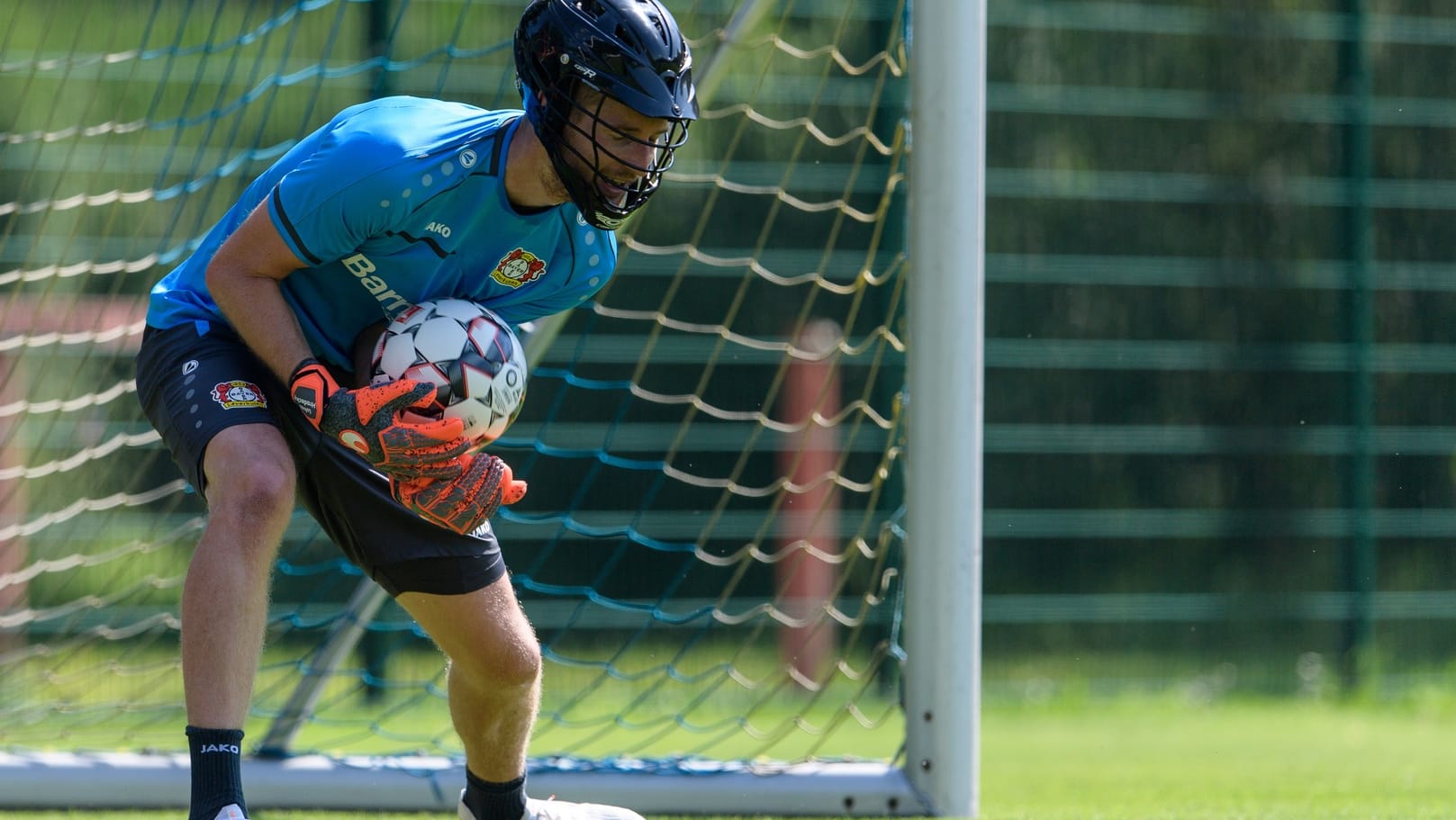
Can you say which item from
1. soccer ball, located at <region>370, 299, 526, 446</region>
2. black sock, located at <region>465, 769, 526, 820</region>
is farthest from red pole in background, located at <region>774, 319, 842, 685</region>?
soccer ball, located at <region>370, 299, 526, 446</region>

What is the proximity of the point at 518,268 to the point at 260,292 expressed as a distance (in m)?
0.45

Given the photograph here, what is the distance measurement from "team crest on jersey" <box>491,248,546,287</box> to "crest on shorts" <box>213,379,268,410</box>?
0.45m

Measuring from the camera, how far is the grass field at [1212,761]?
3643 millimetres

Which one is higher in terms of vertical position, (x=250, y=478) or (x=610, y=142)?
(x=610, y=142)

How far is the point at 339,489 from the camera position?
282 centimetres

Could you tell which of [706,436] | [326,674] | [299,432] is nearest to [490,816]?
[299,432]

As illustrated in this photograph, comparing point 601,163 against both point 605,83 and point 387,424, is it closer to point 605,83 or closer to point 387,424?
point 605,83

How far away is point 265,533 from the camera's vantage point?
7.95 ft

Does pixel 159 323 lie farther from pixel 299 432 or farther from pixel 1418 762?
pixel 1418 762

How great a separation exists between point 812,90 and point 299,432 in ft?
13.9

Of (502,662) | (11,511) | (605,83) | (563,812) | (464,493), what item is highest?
(605,83)

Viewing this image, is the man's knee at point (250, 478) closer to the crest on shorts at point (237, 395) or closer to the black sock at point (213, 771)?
the crest on shorts at point (237, 395)

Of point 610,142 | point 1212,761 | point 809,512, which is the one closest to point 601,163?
point 610,142

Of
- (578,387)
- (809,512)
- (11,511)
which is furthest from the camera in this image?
(809,512)
